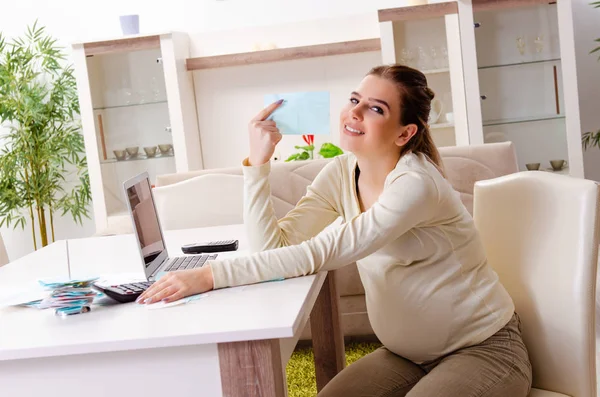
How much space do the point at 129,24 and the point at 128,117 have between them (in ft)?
1.92

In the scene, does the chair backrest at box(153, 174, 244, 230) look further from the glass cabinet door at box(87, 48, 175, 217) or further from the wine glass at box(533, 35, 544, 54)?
the wine glass at box(533, 35, 544, 54)

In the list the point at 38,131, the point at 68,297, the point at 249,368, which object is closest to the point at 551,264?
the point at 249,368

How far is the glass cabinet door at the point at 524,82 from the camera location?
4.63 meters

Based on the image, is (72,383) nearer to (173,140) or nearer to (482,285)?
(482,285)

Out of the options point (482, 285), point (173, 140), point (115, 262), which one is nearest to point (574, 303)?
point (482, 285)

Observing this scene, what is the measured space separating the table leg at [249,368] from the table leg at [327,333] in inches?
39.3

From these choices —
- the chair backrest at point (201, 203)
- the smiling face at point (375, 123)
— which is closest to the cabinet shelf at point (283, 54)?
the chair backrest at point (201, 203)

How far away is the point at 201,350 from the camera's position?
47.7 inches

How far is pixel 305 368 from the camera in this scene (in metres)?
3.06

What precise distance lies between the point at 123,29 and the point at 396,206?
3774mm

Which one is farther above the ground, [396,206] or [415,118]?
[415,118]

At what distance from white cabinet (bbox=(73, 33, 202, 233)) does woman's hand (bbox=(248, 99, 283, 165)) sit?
319 cm

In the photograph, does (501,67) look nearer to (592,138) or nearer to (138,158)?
(592,138)

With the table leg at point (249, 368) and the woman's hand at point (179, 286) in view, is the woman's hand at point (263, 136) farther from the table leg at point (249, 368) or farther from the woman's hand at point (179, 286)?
the table leg at point (249, 368)
